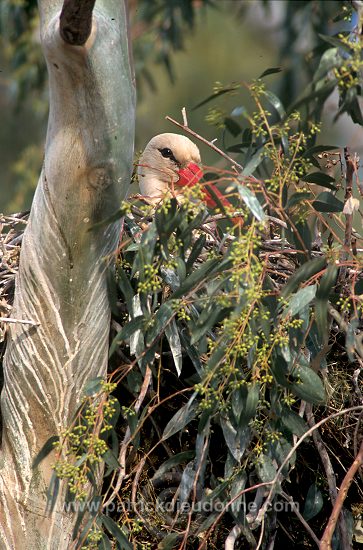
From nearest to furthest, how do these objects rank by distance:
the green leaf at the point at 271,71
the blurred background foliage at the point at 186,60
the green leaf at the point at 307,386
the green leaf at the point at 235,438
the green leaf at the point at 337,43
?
the green leaf at the point at 337,43
the blurred background foliage at the point at 186,60
the green leaf at the point at 271,71
the green leaf at the point at 307,386
the green leaf at the point at 235,438

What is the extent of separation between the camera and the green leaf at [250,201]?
204cm

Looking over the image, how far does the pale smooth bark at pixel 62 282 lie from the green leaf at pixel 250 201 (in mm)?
427

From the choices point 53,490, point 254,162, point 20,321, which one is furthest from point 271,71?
point 53,490

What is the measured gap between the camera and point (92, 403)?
2385 millimetres

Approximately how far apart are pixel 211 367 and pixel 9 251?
3.19 feet

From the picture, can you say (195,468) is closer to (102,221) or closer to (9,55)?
(102,221)

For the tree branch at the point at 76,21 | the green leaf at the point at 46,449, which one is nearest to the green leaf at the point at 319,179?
the tree branch at the point at 76,21

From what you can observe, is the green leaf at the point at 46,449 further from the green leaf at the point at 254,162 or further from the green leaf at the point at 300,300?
the green leaf at the point at 254,162

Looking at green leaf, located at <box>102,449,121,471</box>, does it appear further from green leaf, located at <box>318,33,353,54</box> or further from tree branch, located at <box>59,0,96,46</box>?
green leaf, located at <box>318,33,353,54</box>

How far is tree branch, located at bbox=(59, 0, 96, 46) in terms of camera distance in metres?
2.07

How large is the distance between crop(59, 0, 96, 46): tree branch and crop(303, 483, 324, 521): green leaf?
1383mm

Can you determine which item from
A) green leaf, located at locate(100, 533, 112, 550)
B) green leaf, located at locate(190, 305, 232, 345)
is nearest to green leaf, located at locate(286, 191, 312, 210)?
green leaf, located at locate(190, 305, 232, 345)

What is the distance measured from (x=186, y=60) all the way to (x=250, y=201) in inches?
171

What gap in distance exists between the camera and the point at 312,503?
2.70 metres
